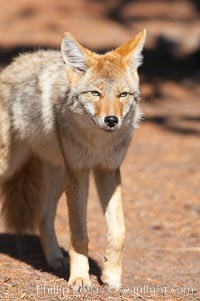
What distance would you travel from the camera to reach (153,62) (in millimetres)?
17531

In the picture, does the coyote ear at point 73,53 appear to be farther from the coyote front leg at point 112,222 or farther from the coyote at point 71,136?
the coyote front leg at point 112,222

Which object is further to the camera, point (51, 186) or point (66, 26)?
point (66, 26)

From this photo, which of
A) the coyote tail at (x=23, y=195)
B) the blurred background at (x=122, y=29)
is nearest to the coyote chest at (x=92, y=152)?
the coyote tail at (x=23, y=195)

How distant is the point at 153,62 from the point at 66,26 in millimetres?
3243

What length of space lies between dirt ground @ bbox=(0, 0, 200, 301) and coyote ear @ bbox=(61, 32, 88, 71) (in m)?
1.77

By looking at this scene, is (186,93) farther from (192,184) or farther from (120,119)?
(120,119)

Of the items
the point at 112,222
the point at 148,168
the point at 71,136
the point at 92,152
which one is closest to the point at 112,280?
the point at 112,222

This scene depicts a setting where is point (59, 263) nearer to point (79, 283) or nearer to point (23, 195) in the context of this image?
point (23, 195)

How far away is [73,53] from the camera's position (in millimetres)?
5730

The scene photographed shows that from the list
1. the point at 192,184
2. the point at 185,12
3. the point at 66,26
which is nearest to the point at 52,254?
the point at 192,184

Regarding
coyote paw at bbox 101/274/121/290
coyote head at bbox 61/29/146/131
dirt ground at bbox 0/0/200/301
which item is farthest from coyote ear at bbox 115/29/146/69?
dirt ground at bbox 0/0/200/301

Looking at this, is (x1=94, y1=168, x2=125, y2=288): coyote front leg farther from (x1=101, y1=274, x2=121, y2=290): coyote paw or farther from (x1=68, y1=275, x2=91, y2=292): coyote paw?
(x1=68, y1=275, x2=91, y2=292): coyote paw

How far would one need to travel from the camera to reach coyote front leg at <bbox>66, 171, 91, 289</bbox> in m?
5.81

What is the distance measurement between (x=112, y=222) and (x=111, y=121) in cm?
104
